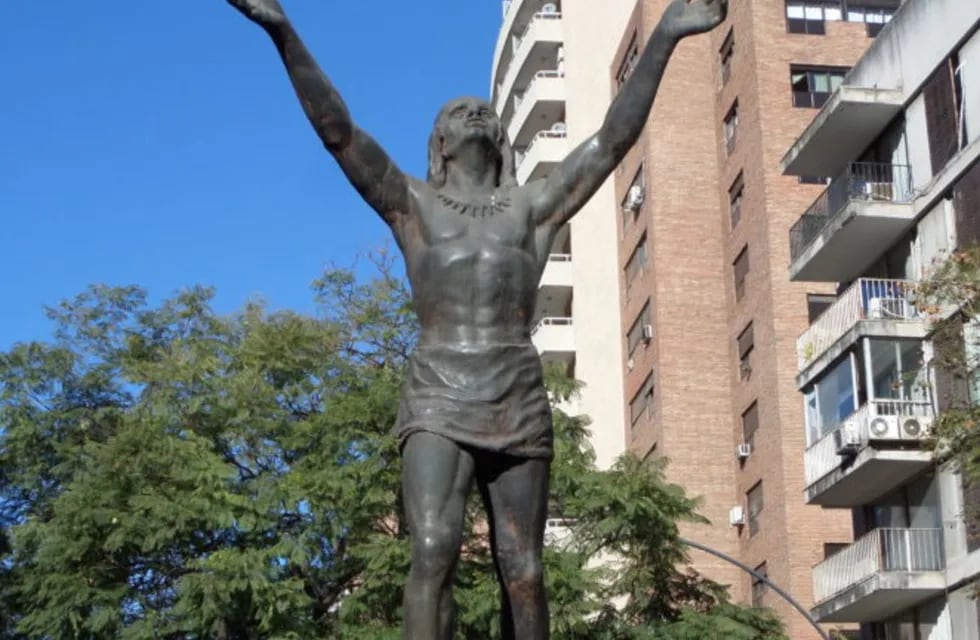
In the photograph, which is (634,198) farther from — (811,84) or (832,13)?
(832,13)

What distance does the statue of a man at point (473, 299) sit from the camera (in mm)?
8672

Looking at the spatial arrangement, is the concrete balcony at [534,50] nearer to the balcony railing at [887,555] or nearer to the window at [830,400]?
the window at [830,400]

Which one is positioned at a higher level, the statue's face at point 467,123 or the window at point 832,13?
the window at point 832,13

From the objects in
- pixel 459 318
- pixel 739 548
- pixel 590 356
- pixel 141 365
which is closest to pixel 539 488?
pixel 459 318

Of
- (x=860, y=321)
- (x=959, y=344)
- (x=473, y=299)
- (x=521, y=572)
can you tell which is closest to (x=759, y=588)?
(x=860, y=321)

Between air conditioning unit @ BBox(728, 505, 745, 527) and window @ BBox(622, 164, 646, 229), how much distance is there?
12.1 meters

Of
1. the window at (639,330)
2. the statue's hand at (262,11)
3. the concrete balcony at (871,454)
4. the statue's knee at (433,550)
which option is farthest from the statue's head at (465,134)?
the window at (639,330)

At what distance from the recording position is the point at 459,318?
29.8 feet

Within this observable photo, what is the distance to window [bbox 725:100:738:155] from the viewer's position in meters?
58.9

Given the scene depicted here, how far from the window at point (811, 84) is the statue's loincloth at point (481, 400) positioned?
157ft

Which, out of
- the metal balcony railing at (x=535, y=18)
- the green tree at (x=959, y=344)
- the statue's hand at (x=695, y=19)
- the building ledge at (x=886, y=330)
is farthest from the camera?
the metal balcony railing at (x=535, y=18)

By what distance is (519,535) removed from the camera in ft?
28.9

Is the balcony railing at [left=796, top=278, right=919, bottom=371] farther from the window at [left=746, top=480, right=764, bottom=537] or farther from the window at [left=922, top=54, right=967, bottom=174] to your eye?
the window at [left=746, top=480, right=764, bottom=537]

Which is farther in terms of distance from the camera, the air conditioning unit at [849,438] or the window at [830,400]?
the window at [830,400]
